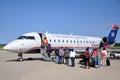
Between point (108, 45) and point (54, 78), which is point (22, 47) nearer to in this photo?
point (54, 78)

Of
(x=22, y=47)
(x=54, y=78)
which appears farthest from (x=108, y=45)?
(x=54, y=78)

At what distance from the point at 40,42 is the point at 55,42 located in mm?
3013


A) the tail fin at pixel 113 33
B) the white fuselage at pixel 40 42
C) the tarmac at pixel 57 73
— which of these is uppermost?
the tail fin at pixel 113 33

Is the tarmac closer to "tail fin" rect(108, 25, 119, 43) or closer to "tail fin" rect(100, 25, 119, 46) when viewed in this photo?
"tail fin" rect(100, 25, 119, 46)

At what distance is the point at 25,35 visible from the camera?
80.6 feet

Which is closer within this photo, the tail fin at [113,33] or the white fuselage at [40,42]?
the white fuselage at [40,42]

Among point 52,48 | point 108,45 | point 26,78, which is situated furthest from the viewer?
point 108,45

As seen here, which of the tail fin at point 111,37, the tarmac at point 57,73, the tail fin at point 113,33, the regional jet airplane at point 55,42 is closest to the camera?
the tarmac at point 57,73

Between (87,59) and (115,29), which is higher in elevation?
(115,29)

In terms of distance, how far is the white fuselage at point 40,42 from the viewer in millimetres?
22594

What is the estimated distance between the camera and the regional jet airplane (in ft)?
74.7

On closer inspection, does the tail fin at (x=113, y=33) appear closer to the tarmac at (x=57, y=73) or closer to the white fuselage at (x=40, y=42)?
the white fuselage at (x=40, y=42)

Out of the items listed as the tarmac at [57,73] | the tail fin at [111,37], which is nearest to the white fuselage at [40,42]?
the tail fin at [111,37]

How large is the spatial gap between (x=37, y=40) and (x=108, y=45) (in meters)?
15.5
